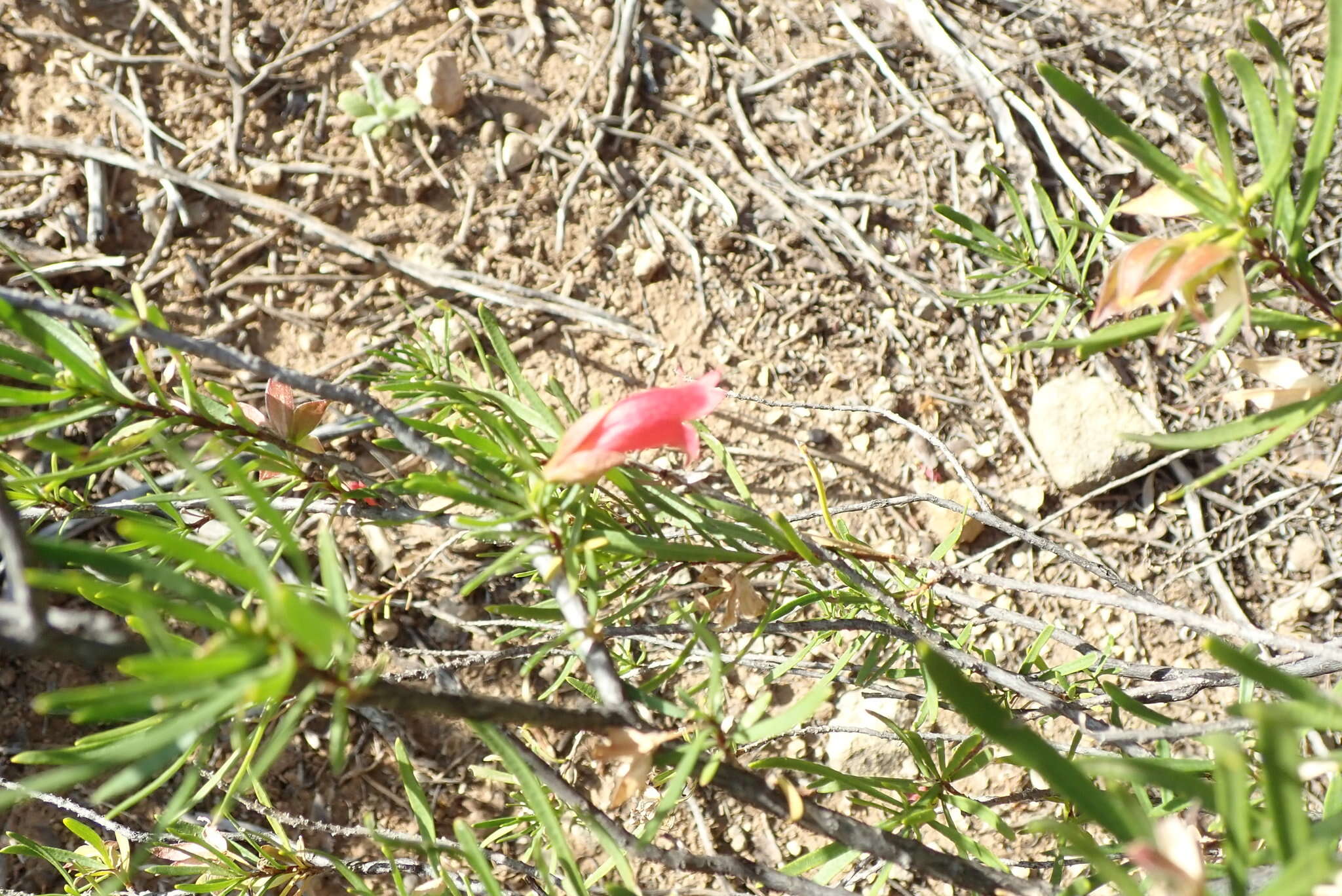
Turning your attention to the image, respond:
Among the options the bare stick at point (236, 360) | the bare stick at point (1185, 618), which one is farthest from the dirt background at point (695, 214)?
the bare stick at point (236, 360)

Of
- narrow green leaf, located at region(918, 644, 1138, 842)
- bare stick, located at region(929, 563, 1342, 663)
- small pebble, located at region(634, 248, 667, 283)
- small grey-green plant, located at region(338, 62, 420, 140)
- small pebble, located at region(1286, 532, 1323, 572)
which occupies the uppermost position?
small grey-green plant, located at region(338, 62, 420, 140)

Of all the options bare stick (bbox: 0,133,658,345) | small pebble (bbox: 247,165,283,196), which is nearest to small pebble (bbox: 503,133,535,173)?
bare stick (bbox: 0,133,658,345)

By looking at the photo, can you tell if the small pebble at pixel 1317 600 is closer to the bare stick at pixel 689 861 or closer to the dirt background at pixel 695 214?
the dirt background at pixel 695 214

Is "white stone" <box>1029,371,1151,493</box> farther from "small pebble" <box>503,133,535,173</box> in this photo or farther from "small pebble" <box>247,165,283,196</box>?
"small pebble" <box>247,165,283,196</box>

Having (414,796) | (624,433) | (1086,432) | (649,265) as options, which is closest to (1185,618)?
(624,433)

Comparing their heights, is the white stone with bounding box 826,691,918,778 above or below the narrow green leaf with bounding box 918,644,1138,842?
below

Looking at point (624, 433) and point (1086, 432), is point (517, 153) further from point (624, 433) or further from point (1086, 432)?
point (624, 433)
